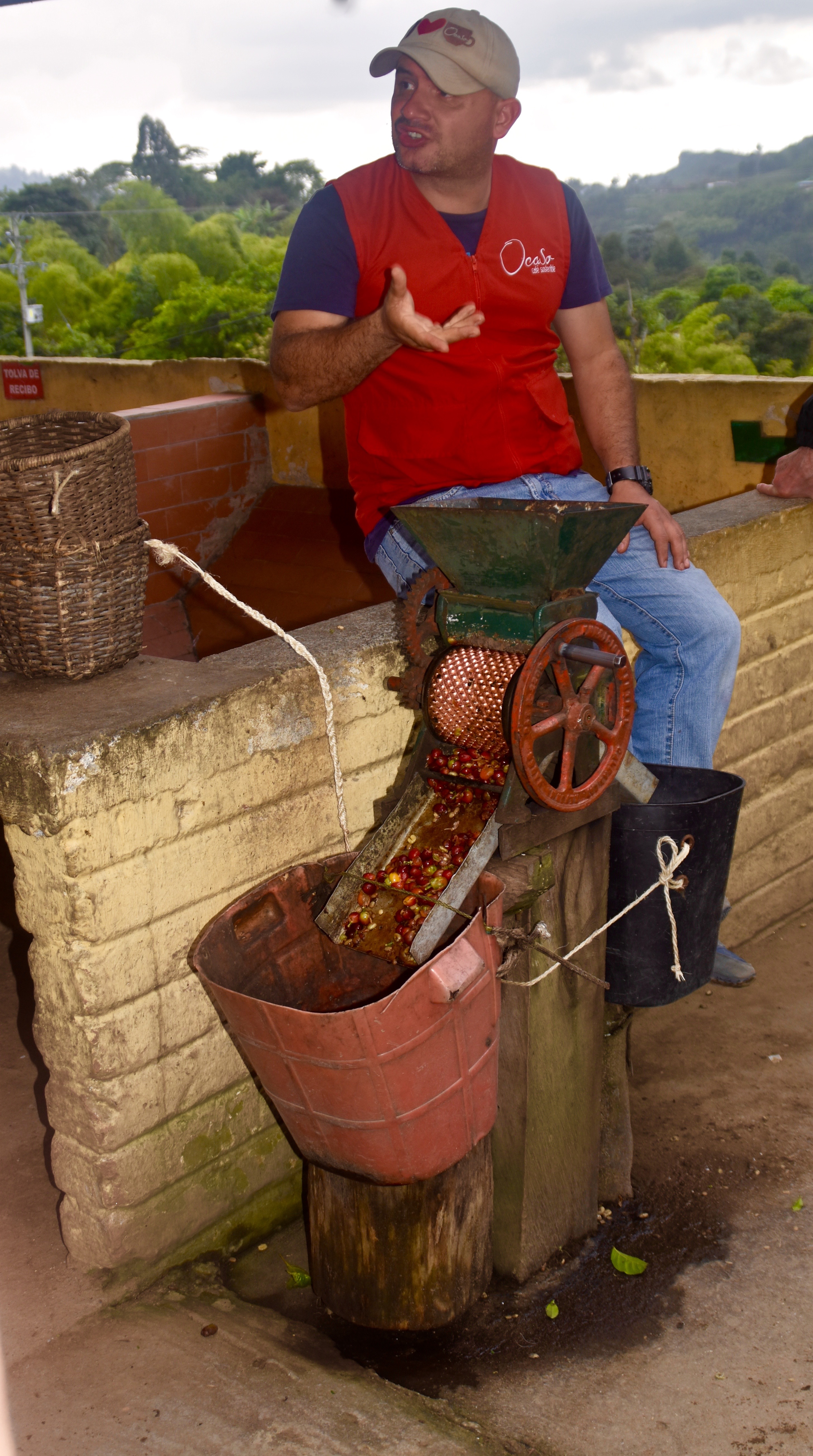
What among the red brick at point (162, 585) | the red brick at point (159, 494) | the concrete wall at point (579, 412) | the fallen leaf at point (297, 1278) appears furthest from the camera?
the red brick at point (162, 585)

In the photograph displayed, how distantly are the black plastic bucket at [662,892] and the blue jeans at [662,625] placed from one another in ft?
0.69

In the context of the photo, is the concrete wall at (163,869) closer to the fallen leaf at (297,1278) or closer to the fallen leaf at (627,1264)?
the fallen leaf at (297,1278)

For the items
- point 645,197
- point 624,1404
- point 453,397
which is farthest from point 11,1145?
point 645,197

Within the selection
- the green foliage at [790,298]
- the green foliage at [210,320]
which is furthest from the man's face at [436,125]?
the green foliage at [210,320]

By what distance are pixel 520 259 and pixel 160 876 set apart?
1850mm

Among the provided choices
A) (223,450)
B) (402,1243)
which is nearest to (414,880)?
(402,1243)

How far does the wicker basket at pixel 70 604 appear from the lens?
104 inches

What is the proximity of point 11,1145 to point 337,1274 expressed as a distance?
1.09 metres

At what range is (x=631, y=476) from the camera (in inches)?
131

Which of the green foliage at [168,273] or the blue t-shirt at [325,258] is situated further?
the green foliage at [168,273]

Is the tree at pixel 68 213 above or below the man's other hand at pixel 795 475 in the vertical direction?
above

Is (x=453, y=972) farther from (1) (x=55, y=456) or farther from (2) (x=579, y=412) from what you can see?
(2) (x=579, y=412)

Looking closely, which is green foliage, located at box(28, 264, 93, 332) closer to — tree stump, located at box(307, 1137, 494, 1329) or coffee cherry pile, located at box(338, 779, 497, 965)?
coffee cherry pile, located at box(338, 779, 497, 965)

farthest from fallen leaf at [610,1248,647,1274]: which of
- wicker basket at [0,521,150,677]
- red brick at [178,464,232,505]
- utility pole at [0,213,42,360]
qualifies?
utility pole at [0,213,42,360]
